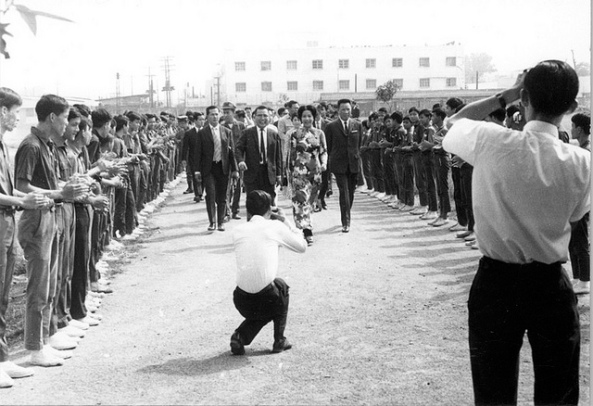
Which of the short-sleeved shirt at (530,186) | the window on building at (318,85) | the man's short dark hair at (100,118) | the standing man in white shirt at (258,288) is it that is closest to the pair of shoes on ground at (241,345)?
the standing man in white shirt at (258,288)

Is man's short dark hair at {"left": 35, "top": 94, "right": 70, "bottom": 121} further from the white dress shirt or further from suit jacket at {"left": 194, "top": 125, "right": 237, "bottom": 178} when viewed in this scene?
suit jacket at {"left": 194, "top": 125, "right": 237, "bottom": 178}

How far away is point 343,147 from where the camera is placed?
1085 cm

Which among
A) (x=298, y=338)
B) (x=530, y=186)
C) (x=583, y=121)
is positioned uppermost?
(x=583, y=121)

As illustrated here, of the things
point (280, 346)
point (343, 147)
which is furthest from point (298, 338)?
point (343, 147)

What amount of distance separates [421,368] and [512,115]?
18.7 feet

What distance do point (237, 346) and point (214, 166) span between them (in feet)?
20.5

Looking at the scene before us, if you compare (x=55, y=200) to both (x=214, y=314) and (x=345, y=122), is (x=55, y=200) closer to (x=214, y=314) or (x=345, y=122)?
(x=214, y=314)

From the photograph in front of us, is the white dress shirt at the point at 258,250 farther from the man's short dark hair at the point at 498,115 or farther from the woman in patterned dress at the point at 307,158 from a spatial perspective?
the woman in patterned dress at the point at 307,158

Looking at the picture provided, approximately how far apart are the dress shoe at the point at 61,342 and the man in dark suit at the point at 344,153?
5.80 m

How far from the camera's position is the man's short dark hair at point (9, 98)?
14.6ft

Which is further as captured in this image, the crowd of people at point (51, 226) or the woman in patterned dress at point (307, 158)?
the woman in patterned dress at point (307, 158)

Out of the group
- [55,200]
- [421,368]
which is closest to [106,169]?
[55,200]

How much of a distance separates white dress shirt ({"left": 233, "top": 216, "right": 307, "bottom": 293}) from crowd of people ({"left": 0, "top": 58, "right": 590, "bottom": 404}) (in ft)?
0.95

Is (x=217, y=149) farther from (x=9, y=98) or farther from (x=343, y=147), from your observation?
(x=9, y=98)
